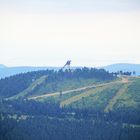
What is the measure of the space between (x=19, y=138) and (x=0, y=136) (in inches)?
378

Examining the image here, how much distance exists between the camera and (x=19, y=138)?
198375 mm

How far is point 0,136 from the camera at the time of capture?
198 m
